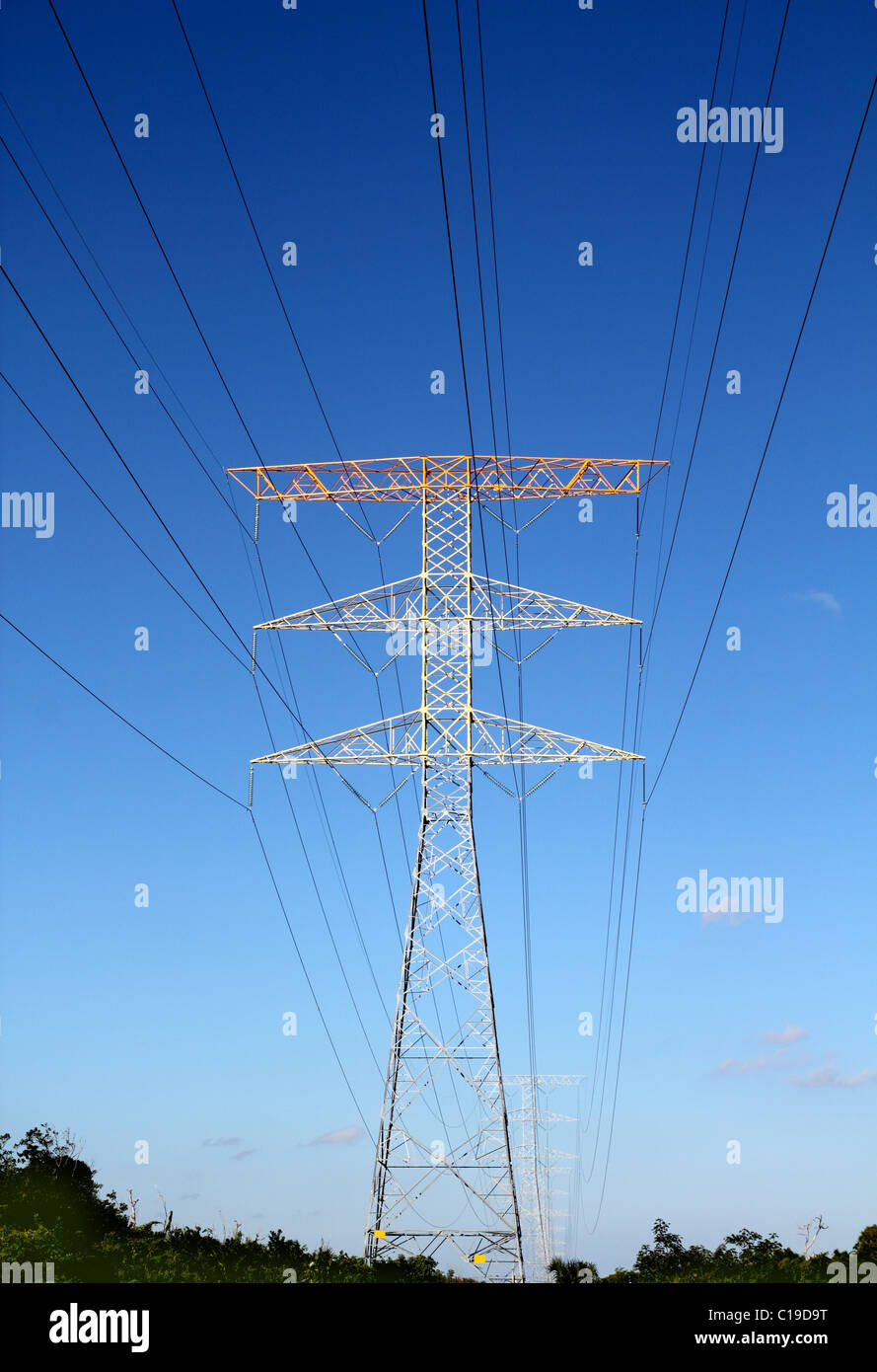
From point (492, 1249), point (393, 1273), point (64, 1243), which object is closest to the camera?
point (393, 1273)

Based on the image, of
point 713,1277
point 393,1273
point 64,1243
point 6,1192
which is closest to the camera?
point 713,1277

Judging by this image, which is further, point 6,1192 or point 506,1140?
point 6,1192
